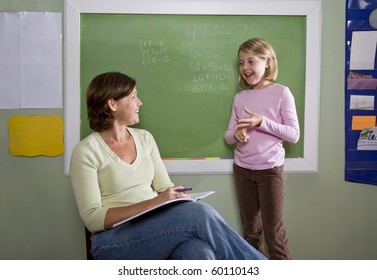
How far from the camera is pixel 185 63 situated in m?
2.01

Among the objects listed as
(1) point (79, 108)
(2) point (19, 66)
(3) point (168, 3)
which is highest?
(3) point (168, 3)

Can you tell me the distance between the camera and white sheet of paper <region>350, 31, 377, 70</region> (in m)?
1.98

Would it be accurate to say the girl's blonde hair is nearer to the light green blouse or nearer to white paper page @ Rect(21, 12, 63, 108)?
the light green blouse

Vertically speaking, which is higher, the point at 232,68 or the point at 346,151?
the point at 232,68

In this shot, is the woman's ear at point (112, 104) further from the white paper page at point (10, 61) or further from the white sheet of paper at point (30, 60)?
the white paper page at point (10, 61)

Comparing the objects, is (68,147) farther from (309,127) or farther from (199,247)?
(309,127)

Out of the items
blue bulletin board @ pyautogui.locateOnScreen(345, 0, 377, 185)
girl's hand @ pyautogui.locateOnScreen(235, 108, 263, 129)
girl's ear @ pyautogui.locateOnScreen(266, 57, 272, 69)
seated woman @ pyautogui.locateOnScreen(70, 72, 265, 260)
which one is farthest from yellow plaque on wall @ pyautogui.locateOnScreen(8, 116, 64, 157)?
blue bulletin board @ pyautogui.locateOnScreen(345, 0, 377, 185)

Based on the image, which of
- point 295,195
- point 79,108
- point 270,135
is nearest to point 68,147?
point 79,108

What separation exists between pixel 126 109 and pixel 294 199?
820 millimetres

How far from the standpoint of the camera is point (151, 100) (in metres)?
2.01

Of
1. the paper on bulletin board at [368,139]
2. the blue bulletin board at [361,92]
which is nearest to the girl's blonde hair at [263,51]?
the blue bulletin board at [361,92]

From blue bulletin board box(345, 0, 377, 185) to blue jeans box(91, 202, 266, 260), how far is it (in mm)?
791

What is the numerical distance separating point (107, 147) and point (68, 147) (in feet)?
1.22

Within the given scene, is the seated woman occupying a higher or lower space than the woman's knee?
higher
